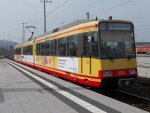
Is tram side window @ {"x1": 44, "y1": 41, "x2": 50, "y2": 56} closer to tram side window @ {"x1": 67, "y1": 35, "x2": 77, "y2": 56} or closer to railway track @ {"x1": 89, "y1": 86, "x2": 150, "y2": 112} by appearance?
tram side window @ {"x1": 67, "y1": 35, "x2": 77, "y2": 56}

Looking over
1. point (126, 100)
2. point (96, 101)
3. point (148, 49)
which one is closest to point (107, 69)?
point (126, 100)

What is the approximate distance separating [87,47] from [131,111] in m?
6.63

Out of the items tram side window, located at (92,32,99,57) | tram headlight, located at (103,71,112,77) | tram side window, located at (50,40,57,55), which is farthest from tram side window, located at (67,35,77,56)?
tram side window, located at (50,40,57,55)

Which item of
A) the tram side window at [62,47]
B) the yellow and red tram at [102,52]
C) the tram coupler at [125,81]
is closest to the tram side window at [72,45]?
the yellow and red tram at [102,52]

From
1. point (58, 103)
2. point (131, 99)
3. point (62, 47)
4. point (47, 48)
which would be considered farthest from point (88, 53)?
point (47, 48)

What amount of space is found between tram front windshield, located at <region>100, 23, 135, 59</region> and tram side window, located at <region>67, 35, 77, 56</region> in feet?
8.08

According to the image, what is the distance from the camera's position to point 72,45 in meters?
17.5

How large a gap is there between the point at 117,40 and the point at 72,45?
121 inches

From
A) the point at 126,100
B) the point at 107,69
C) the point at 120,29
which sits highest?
the point at 120,29

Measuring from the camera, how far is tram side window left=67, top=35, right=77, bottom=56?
55.8 feet

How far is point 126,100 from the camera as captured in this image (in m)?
14.4

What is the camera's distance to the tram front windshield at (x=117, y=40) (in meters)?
14.7

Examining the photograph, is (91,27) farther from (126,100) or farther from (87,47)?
(126,100)

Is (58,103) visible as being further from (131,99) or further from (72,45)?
(72,45)
